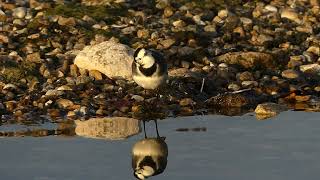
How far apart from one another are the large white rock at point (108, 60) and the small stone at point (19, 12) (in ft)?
9.08

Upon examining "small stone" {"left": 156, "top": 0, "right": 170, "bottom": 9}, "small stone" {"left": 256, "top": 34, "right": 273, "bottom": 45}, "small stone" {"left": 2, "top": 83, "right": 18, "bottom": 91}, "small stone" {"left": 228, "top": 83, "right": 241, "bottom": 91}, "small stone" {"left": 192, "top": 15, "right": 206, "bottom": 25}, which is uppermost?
"small stone" {"left": 156, "top": 0, "right": 170, "bottom": 9}

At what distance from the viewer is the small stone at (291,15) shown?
1675 cm

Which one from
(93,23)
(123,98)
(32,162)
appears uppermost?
(93,23)

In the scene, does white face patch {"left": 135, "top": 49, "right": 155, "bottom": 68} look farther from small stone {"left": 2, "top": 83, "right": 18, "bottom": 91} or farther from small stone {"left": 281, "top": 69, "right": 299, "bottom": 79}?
small stone {"left": 281, "top": 69, "right": 299, "bottom": 79}

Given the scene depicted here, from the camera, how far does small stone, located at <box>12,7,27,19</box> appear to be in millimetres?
16373

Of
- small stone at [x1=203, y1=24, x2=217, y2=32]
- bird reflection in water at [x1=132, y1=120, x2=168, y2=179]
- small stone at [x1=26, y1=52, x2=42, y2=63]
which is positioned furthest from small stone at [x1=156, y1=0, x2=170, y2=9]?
bird reflection in water at [x1=132, y1=120, x2=168, y2=179]

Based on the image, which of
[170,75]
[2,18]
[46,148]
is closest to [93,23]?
[2,18]

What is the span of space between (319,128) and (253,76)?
264cm

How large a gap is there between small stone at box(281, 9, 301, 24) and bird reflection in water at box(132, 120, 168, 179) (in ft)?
21.0

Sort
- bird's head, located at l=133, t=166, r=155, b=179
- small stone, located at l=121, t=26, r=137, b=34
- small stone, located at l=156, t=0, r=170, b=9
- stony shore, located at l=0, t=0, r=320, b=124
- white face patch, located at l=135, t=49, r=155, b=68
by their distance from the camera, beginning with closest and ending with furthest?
bird's head, located at l=133, t=166, r=155, b=179, white face patch, located at l=135, t=49, r=155, b=68, stony shore, located at l=0, t=0, r=320, b=124, small stone, located at l=121, t=26, r=137, b=34, small stone, located at l=156, t=0, r=170, b=9

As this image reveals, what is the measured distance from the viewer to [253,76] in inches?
550

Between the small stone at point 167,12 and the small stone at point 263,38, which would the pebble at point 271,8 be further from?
the small stone at point 167,12

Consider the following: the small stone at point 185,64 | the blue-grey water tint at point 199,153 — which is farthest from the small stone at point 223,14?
the blue-grey water tint at point 199,153

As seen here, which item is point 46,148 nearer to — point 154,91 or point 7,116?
point 7,116
